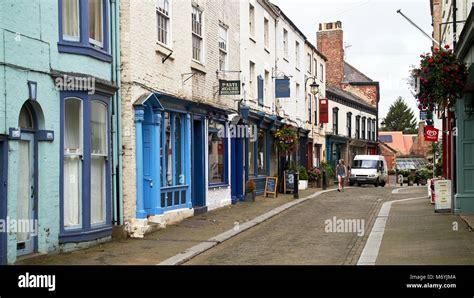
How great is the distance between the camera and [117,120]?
544 inches

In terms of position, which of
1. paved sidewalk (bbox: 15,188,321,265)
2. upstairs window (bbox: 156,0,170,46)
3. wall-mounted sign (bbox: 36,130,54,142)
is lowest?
paved sidewalk (bbox: 15,188,321,265)

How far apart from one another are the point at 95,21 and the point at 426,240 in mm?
8461

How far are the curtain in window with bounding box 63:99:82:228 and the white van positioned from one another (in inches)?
1193

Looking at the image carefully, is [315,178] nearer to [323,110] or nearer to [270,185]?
[323,110]

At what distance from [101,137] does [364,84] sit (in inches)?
1783

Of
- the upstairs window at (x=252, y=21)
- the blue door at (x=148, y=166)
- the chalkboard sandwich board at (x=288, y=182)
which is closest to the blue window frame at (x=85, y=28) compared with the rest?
the blue door at (x=148, y=166)

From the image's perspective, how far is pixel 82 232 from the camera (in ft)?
39.7

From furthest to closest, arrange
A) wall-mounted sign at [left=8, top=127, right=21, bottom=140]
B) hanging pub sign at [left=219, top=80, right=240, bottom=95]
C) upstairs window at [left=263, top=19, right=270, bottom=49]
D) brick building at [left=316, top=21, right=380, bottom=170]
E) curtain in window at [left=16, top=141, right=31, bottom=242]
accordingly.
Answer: brick building at [left=316, top=21, right=380, bottom=170] → upstairs window at [left=263, top=19, right=270, bottom=49] → hanging pub sign at [left=219, top=80, right=240, bottom=95] → curtain in window at [left=16, top=141, right=31, bottom=242] → wall-mounted sign at [left=8, top=127, right=21, bottom=140]

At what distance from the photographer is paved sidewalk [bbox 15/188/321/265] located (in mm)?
10852

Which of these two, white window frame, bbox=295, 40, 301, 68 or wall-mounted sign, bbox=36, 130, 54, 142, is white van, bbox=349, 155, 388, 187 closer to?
white window frame, bbox=295, 40, 301, 68

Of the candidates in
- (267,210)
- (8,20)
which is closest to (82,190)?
(8,20)

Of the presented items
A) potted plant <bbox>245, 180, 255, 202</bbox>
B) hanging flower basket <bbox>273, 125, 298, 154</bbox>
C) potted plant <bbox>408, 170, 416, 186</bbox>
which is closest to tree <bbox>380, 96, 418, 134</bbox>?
potted plant <bbox>408, 170, 416, 186</bbox>

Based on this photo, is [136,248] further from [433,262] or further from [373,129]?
[373,129]

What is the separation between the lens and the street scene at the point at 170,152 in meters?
10.9
